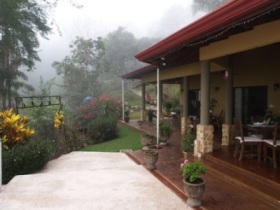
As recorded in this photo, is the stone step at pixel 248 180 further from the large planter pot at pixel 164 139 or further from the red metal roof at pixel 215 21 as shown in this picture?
the large planter pot at pixel 164 139

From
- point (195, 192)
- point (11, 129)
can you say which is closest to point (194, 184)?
point (195, 192)

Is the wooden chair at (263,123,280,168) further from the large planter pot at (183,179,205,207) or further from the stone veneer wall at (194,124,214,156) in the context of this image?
the large planter pot at (183,179,205,207)

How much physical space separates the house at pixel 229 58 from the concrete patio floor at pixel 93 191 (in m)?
2.50

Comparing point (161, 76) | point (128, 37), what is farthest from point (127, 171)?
point (128, 37)

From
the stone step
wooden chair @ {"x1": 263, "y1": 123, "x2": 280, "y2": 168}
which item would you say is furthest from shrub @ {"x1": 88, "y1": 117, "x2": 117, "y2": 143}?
wooden chair @ {"x1": 263, "y1": 123, "x2": 280, "y2": 168}

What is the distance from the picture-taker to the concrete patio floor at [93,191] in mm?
5305

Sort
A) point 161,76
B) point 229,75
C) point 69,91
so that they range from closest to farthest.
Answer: point 229,75, point 161,76, point 69,91

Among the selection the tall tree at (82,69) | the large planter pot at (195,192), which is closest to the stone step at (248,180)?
the large planter pot at (195,192)

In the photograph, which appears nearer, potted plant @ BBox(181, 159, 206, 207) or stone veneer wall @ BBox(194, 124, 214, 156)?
potted plant @ BBox(181, 159, 206, 207)

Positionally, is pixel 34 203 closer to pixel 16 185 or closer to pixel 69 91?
pixel 16 185

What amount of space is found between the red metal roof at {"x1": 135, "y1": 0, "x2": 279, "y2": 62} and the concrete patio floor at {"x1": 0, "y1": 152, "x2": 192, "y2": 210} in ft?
9.96

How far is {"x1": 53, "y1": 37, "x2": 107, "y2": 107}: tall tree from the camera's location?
3262 cm

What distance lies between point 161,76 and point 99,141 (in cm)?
438

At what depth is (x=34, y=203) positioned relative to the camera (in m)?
5.46
